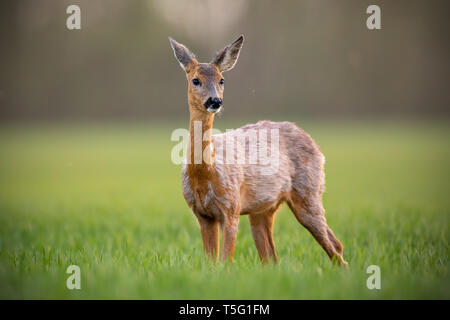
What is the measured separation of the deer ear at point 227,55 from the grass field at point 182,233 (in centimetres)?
200

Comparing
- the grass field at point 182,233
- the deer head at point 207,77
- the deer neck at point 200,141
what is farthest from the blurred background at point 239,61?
the deer neck at point 200,141

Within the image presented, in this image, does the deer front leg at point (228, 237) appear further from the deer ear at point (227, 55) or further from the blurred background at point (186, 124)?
the deer ear at point (227, 55)

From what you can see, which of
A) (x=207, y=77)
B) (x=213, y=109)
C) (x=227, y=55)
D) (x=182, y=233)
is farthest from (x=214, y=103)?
(x=182, y=233)

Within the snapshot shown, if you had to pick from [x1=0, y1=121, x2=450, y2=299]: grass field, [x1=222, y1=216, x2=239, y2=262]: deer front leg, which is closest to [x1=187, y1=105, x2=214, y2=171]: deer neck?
[x1=222, y1=216, x2=239, y2=262]: deer front leg

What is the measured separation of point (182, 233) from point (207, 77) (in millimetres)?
3354

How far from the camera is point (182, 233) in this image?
7.78 meters

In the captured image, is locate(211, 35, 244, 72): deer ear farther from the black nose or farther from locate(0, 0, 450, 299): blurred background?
locate(0, 0, 450, 299): blurred background

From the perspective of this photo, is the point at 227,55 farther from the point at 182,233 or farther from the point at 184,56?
the point at 182,233

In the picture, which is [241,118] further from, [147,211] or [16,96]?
[147,211]

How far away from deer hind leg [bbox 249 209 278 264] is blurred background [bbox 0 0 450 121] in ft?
38.6

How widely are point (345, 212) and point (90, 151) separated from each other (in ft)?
52.3

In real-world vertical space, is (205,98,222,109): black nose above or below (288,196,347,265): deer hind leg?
above

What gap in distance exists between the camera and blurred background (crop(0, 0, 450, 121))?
68.4 feet

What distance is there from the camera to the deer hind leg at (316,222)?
5785mm
